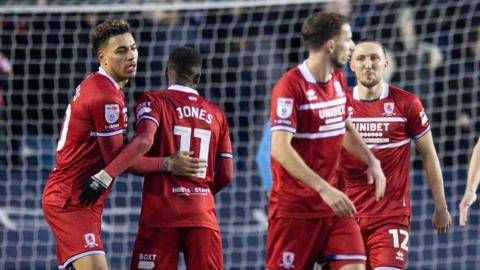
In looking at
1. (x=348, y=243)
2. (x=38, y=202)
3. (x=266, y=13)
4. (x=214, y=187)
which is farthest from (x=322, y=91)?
(x=266, y=13)

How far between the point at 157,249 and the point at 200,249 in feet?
0.86

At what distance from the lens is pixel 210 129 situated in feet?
22.5

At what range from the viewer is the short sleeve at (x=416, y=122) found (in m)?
7.50

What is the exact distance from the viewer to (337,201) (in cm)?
578

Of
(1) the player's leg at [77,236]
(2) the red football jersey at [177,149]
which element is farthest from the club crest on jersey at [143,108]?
(1) the player's leg at [77,236]

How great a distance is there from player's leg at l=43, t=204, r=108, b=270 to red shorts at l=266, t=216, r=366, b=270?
3.77ft

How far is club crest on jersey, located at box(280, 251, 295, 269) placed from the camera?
614cm

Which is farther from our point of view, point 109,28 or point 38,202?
point 38,202

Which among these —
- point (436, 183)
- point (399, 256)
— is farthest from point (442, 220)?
point (399, 256)

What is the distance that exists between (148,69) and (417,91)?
287cm

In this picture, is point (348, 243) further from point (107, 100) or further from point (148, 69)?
point (148, 69)

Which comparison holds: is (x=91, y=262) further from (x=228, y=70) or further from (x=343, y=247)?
(x=228, y=70)

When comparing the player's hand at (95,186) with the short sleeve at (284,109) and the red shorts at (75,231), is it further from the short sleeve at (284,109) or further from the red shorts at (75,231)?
the short sleeve at (284,109)

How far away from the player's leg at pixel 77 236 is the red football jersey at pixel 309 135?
116cm
